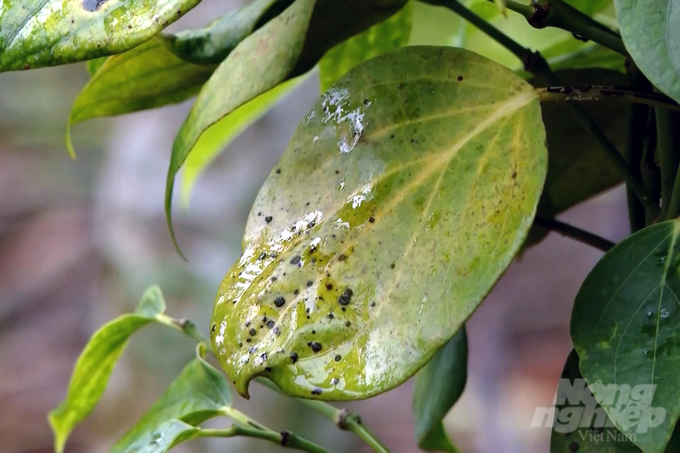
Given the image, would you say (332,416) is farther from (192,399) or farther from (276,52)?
(276,52)

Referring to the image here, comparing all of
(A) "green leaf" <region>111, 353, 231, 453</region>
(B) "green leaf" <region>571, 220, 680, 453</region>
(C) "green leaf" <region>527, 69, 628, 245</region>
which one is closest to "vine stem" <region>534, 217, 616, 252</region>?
(C) "green leaf" <region>527, 69, 628, 245</region>

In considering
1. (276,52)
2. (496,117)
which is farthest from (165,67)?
(496,117)

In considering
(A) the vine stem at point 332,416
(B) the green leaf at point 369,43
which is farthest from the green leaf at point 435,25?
(A) the vine stem at point 332,416

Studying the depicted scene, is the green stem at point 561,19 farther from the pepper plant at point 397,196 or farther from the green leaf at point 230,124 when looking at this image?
the green leaf at point 230,124

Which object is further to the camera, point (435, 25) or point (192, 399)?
point (435, 25)

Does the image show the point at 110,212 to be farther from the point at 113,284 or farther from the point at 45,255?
the point at 45,255

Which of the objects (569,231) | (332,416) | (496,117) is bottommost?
(332,416)
